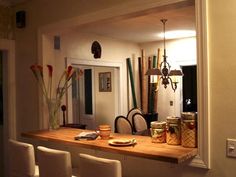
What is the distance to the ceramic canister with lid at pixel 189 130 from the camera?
1.95 m

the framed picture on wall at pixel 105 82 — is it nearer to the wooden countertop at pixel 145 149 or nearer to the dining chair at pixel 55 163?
the wooden countertop at pixel 145 149

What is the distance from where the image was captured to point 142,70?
6.45 metres

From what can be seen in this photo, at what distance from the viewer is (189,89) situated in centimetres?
604

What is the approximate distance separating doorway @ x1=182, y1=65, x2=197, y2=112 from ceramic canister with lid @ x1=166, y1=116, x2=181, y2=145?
4.09m

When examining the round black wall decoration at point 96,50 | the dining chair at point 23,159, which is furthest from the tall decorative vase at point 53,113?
the round black wall decoration at point 96,50

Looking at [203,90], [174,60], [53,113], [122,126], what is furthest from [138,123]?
[203,90]

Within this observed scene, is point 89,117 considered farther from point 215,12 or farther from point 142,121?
point 215,12

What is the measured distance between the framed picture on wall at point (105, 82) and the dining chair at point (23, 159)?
3.89 metres

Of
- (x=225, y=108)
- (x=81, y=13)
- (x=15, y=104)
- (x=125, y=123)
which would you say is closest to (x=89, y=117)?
(x=125, y=123)

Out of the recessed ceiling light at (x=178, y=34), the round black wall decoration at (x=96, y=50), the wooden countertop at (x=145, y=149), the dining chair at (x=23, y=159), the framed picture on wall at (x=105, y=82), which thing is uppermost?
the recessed ceiling light at (x=178, y=34)

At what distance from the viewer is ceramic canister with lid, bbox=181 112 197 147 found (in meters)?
1.95

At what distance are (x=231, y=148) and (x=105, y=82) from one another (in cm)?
477

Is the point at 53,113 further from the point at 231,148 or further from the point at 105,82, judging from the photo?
the point at 105,82

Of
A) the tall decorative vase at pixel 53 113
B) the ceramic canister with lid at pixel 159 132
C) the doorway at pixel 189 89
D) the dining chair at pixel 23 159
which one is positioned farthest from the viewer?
the doorway at pixel 189 89
